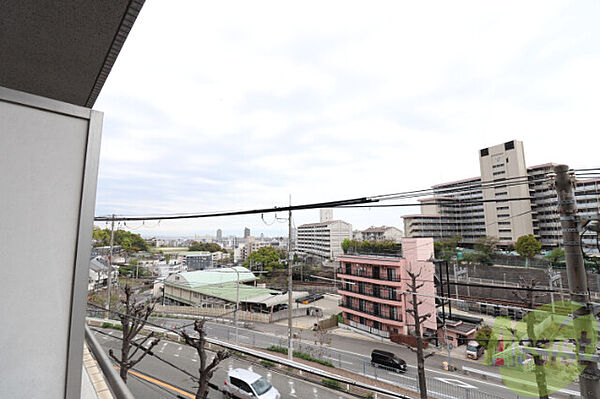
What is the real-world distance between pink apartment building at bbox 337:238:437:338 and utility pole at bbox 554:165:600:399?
7.66 metres

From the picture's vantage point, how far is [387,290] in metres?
9.49

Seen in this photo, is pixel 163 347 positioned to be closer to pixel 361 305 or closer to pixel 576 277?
pixel 361 305

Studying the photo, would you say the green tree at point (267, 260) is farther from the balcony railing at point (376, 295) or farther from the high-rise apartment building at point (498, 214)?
the high-rise apartment building at point (498, 214)

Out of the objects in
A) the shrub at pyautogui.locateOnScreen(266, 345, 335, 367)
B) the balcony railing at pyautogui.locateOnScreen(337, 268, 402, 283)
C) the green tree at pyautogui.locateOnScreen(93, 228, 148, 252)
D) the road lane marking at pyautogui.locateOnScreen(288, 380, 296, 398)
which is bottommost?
the shrub at pyautogui.locateOnScreen(266, 345, 335, 367)

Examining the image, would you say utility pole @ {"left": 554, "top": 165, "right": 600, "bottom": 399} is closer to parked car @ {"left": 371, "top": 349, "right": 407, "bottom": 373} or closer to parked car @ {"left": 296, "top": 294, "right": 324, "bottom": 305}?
parked car @ {"left": 371, "top": 349, "right": 407, "bottom": 373}

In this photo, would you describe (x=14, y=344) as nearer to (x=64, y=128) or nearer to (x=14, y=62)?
(x=64, y=128)

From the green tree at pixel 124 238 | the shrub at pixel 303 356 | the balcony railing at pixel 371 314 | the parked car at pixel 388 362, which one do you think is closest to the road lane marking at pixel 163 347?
the shrub at pixel 303 356

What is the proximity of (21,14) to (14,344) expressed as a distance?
822 millimetres

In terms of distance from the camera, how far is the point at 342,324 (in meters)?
11.4

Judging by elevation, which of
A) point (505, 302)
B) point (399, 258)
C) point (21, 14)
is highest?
point (21, 14)

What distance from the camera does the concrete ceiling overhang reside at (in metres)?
0.66

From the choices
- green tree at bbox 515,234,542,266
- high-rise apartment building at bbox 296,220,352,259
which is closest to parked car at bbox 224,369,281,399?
green tree at bbox 515,234,542,266

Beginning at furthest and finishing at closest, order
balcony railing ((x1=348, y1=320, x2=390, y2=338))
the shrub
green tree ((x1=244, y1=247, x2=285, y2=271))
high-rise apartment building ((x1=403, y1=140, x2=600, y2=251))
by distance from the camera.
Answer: green tree ((x1=244, y1=247, x2=285, y2=271)) → high-rise apartment building ((x1=403, y1=140, x2=600, y2=251)) → balcony railing ((x1=348, y1=320, x2=390, y2=338)) → the shrub

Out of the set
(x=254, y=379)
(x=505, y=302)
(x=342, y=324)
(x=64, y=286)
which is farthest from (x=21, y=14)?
(x=505, y=302)
